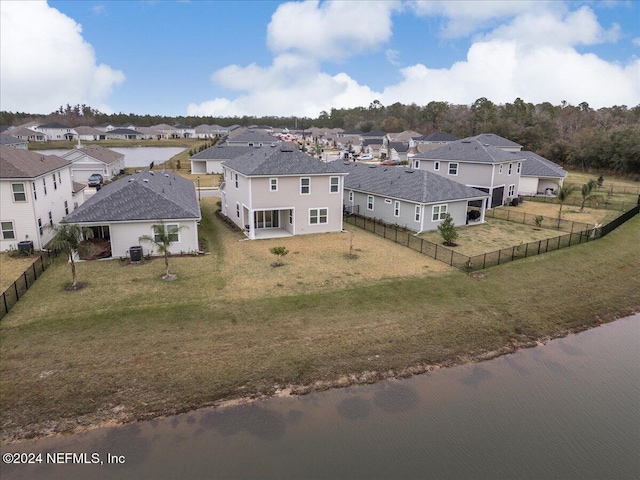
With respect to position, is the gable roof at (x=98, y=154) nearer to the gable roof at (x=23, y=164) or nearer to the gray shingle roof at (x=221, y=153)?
the gray shingle roof at (x=221, y=153)

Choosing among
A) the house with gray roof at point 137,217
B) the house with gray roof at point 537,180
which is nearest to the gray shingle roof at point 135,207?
the house with gray roof at point 137,217

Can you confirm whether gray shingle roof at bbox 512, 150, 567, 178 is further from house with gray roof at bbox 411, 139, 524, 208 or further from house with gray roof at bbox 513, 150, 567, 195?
house with gray roof at bbox 411, 139, 524, 208

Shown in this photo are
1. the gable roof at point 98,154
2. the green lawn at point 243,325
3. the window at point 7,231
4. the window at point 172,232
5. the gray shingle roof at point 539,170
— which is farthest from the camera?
the gable roof at point 98,154

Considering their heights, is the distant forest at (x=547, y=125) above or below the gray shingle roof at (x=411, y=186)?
above

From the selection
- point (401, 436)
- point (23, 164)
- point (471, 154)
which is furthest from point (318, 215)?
point (401, 436)

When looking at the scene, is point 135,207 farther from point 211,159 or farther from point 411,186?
point 211,159

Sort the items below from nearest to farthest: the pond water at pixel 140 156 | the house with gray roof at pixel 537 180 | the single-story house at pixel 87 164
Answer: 1. the house with gray roof at pixel 537 180
2. the single-story house at pixel 87 164
3. the pond water at pixel 140 156
